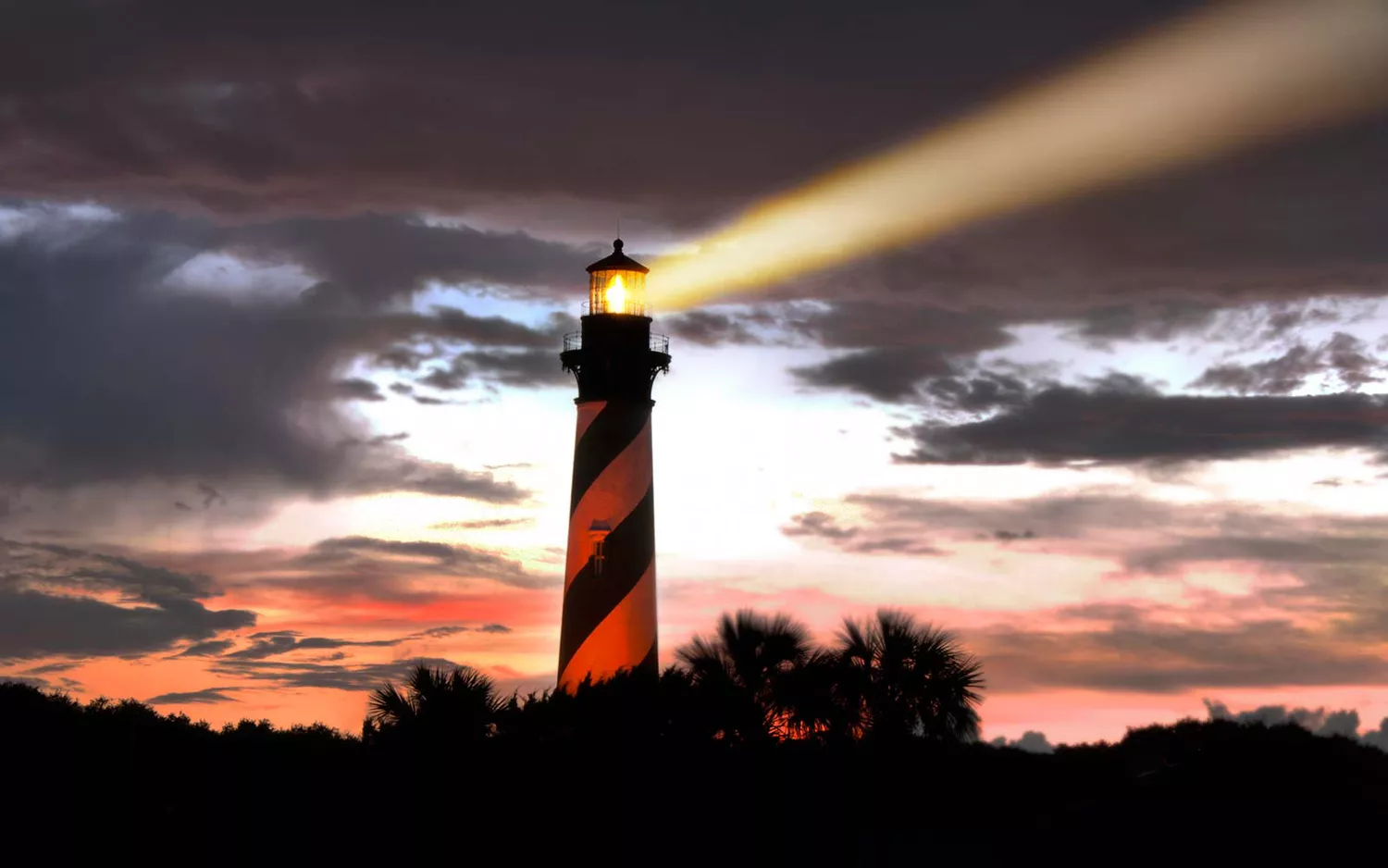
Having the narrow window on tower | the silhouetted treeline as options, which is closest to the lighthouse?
the narrow window on tower

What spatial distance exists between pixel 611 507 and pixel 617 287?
7219 mm

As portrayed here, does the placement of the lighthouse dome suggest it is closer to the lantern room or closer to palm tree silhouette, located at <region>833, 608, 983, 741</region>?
the lantern room

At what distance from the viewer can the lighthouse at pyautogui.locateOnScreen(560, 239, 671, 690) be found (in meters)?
46.4

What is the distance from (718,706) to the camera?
36.6m

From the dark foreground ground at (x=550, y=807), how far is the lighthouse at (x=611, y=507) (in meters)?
Result: 8.49

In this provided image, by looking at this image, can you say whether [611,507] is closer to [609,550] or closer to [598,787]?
[609,550]

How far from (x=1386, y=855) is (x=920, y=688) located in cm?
1109

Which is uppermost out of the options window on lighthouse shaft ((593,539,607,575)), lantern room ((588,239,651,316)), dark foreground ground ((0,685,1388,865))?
lantern room ((588,239,651,316))

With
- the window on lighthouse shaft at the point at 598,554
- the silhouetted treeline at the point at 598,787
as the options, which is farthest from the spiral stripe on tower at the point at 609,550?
the silhouetted treeline at the point at 598,787

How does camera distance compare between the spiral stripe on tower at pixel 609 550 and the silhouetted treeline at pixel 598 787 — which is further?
the spiral stripe on tower at pixel 609 550

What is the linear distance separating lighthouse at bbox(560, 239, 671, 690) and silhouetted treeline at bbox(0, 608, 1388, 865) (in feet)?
25.2

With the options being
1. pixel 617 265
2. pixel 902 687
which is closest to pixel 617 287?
pixel 617 265

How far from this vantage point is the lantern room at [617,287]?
1946 inches

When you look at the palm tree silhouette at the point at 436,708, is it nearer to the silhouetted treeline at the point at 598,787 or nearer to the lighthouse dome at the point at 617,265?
the silhouetted treeline at the point at 598,787
